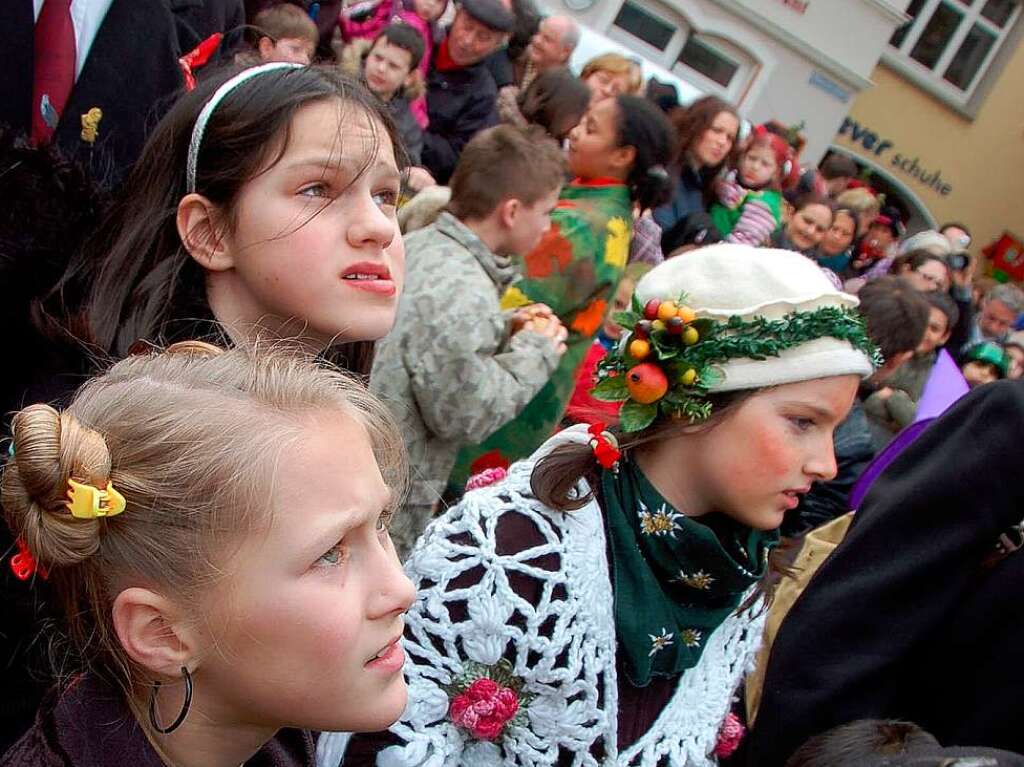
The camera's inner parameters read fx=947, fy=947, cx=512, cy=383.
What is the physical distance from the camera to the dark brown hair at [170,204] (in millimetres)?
A: 1492

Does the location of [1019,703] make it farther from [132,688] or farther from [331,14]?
[331,14]

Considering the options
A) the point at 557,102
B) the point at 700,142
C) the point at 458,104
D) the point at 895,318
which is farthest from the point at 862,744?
the point at 458,104

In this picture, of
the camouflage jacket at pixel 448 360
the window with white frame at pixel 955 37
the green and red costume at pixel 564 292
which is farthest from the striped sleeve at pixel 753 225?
the window with white frame at pixel 955 37

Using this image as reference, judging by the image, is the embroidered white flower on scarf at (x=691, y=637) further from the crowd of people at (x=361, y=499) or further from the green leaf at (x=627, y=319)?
the green leaf at (x=627, y=319)

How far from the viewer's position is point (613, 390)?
1.79m

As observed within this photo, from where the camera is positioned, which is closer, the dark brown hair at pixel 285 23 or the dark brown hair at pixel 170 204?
the dark brown hair at pixel 170 204

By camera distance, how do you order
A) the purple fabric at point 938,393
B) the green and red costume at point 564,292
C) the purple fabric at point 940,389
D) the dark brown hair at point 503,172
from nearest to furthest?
the dark brown hair at point 503,172, the green and red costume at point 564,292, the purple fabric at point 938,393, the purple fabric at point 940,389

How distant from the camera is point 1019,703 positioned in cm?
141

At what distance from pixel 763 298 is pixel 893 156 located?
16775 mm

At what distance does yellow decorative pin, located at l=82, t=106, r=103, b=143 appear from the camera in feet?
6.33

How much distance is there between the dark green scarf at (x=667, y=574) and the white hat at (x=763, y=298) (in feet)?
0.85

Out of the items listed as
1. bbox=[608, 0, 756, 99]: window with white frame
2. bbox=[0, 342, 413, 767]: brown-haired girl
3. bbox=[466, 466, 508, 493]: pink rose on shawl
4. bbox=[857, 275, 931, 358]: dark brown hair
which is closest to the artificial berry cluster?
bbox=[466, 466, 508, 493]: pink rose on shawl

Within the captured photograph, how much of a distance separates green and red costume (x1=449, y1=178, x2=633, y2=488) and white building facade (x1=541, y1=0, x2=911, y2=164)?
1146cm

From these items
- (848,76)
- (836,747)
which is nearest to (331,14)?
(836,747)
